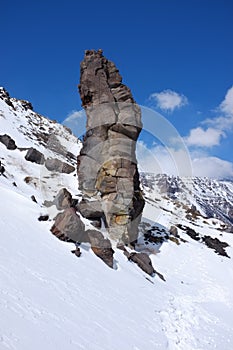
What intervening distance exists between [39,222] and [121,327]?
7956mm

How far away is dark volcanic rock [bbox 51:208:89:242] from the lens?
14.7 meters

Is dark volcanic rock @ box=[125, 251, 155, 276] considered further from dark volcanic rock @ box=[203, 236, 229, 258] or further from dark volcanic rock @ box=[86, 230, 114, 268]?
dark volcanic rock @ box=[203, 236, 229, 258]

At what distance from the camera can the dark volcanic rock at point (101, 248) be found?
49.9 ft

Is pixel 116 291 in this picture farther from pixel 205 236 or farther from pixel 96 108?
pixel 205 236

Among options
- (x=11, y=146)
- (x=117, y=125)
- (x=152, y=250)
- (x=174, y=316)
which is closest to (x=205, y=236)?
(x=152, y=250)

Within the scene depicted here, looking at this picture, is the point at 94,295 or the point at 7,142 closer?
the point at 94,295

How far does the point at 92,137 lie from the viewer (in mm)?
25703

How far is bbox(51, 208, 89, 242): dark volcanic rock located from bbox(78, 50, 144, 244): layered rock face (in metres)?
7.21

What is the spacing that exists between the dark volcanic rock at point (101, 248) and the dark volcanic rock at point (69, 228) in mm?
418

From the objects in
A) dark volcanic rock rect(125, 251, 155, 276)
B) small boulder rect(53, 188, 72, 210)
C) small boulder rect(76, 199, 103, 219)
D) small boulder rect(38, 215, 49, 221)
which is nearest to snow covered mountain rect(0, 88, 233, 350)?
small boulder rect(38, 215, 49, 221)

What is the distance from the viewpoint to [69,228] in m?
14.9

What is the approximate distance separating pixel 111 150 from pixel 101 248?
11211 millimetres

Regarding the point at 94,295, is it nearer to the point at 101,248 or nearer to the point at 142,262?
the point at 101,248

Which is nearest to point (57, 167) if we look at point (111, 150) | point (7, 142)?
point (7, 142)
